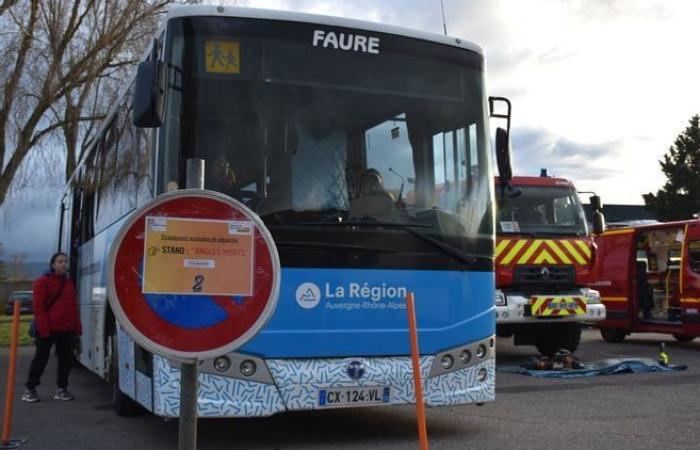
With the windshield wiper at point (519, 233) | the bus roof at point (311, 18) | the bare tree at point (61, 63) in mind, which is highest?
the bare tree at point (61, 63)

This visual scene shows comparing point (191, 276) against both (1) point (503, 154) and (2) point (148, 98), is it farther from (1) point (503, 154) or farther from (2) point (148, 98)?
(1) point (503, 154)

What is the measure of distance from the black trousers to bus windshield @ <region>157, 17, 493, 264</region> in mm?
4467

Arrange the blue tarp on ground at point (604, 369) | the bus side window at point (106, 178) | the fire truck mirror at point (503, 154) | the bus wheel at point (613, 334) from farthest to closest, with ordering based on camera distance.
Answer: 1. the bus wheel at point (613, 334)
2. the blue tarp on ground at point (604, 369)
3. the bus side window at point (106, 178)
4. the fire truck mirror at point (503, 154)

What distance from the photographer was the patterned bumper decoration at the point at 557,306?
43.4ft

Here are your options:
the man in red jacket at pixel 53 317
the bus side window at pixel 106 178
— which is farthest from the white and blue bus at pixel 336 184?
the man in red jacket at pixel 53 317

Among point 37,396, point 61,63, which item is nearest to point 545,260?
point 37,396

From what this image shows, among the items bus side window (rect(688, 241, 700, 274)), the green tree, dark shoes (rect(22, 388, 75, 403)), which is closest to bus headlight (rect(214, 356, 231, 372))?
dark shoes (rect(22, 388, 75, 403))

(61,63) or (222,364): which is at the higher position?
(61,63)

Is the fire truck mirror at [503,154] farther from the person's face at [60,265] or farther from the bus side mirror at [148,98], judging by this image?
the person's face at [60,265]

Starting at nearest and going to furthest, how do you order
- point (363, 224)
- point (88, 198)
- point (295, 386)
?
1. point (295, 386)
2. point (363, 224)
3. point (88, 198)

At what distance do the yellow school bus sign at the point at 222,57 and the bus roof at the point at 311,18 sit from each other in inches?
9.4

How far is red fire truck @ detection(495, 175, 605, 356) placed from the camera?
1328cm

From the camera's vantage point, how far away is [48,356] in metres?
10.2

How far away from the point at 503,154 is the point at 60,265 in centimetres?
562
